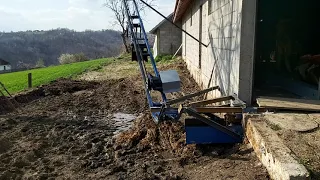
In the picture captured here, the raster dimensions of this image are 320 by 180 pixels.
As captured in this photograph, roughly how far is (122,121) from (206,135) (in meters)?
4.00

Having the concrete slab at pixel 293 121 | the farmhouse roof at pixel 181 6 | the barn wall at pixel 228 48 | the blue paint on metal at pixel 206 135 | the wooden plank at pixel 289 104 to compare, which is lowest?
the blue paint on metal at pixel 206 135

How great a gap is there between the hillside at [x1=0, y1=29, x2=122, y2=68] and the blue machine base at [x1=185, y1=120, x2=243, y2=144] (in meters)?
96.5

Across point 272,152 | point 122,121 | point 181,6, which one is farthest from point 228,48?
point 181,6

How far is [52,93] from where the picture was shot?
549 inches

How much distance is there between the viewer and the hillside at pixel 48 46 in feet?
364

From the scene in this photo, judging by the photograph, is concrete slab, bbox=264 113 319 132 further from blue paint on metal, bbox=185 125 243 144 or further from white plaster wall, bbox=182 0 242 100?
white plaster wall, bbox=182 0 242 100

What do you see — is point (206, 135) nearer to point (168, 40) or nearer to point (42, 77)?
point (168, 40)

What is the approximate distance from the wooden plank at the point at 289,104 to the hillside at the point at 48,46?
316 ft

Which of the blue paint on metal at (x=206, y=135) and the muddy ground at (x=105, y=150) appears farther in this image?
the blue paint on metal at (x=206, y=135)

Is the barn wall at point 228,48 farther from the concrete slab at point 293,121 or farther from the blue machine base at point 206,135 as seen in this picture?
the concrete slab at point 293,121

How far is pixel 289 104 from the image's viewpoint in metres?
5.17

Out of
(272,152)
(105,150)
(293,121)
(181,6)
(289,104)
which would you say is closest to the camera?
(272,152)

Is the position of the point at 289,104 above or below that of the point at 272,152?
above

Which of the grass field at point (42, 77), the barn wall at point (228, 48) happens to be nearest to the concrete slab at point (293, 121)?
the barn wall at point (228, 48)
